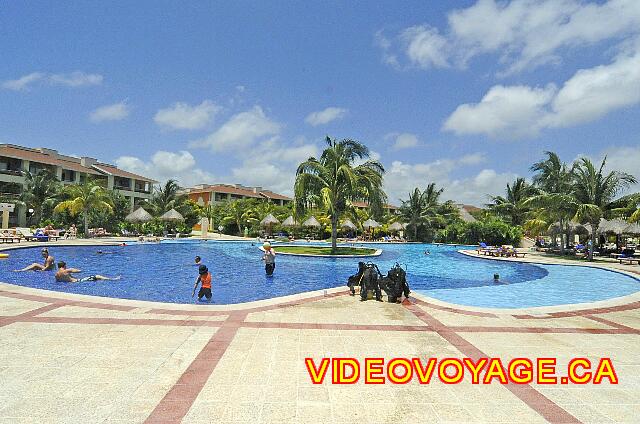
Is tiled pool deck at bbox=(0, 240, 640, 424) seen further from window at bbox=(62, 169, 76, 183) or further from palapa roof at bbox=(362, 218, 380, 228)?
window at bbox=(62, 169, 76, 183)

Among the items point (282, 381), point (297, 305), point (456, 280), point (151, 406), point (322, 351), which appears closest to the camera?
point (151, 406)

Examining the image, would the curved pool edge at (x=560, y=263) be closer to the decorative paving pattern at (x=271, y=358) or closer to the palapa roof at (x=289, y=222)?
the decorative paving pattern at (x=271, y=358)

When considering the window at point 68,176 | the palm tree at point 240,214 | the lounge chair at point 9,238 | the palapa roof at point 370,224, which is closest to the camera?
the lounge chair at point 9,238

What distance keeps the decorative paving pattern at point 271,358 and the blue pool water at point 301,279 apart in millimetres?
3649

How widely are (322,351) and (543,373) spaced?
123 inches

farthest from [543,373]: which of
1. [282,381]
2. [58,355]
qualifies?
[58,355]

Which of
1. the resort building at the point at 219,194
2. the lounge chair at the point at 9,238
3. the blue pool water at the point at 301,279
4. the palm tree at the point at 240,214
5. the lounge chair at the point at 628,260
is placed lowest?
the blue pool water at the point at 301,279

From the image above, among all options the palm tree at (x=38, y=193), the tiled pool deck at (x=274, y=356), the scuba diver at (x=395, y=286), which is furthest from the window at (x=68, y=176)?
the scuba diver at (x=395, y=286)

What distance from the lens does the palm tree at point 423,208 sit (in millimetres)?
46000

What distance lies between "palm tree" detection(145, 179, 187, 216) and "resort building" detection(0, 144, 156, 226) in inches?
276

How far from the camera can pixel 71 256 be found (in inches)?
883

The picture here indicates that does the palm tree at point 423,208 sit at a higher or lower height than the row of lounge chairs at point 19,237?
Result: higher

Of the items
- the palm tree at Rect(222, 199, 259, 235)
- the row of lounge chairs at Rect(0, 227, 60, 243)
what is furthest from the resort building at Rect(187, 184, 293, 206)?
the row of lounge chairs at Rect(0, 227, 60, 243)

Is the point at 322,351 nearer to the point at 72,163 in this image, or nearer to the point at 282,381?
the point at 282,381
